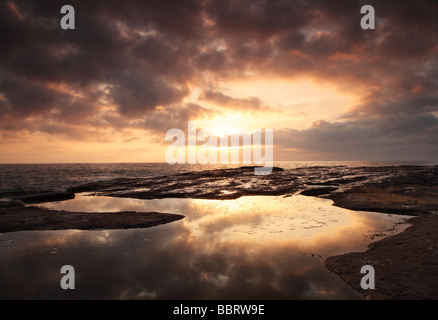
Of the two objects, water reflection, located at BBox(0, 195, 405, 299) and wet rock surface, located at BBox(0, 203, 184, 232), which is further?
wet rock surface, located at BBox(0, 203, 184, 232)

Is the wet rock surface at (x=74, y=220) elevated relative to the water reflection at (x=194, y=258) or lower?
lower

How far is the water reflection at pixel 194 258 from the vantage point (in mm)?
7879

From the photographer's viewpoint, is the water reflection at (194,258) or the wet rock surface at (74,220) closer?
the water reflection at (194,258)

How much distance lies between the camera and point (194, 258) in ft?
34.6

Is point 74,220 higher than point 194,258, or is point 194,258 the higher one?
point 194,258

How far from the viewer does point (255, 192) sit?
3397 cm

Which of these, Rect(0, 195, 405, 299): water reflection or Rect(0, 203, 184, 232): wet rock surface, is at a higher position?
Rect(0, 195, 405, 299): water reflection

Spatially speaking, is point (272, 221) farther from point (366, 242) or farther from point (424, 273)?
point (424, 273)

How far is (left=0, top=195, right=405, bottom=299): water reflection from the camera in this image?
7.88 meters

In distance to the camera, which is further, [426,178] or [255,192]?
[426,178]

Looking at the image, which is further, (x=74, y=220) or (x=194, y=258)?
(x=74, y=220)
